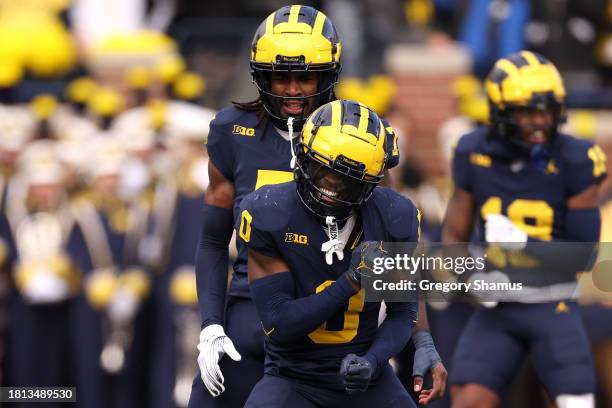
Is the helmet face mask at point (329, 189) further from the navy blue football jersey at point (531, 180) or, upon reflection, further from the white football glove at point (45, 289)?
the white football glove at point (45, 289)

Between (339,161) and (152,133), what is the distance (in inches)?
249

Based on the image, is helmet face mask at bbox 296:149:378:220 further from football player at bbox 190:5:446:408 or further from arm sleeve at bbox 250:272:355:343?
football player at bbox 190:5:446:408

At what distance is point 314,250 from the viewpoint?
6.37 metres

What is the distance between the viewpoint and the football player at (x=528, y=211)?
8.38 metres

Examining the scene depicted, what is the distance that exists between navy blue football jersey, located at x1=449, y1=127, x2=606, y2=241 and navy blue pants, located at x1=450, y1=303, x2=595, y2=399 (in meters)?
0.38

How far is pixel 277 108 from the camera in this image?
705cm

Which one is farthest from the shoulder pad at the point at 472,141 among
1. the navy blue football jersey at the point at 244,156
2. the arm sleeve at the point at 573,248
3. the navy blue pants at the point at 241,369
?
the navy blue pants at the point at 241,369

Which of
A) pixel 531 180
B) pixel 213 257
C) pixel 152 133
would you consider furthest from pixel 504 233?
pixel 152 133

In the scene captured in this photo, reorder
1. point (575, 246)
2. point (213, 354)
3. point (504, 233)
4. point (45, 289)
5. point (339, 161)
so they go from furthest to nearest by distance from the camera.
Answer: point (45, 289) < point (504, 233) < point (575, 246) < point (213, 354) < point (339, 161)

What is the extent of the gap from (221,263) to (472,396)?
1.79 metres

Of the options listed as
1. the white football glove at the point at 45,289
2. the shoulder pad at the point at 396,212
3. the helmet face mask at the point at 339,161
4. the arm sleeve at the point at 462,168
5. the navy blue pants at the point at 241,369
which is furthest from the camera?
the white football glove at the point at 45,289

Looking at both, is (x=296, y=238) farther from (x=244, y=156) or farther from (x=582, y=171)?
(x=582, y=171)

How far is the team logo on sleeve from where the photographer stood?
20.9ft

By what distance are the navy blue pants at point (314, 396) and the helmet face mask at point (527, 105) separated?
240 centimetres
